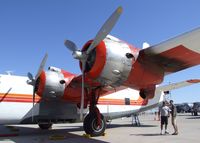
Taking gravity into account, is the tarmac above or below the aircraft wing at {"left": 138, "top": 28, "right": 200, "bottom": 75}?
below

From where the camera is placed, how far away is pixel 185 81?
1741 centimetres

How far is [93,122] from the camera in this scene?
545 inches

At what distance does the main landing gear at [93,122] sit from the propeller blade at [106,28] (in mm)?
3742

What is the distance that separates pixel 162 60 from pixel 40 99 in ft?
24.5

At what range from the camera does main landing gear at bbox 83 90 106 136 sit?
13789 millimetres

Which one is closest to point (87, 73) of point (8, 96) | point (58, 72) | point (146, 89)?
point (146, 89)

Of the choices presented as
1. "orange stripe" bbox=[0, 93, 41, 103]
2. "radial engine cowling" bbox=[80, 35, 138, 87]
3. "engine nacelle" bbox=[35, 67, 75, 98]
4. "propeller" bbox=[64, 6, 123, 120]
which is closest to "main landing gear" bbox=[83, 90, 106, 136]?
"engine nacelle" bbox=[35, 67, 75, 98]

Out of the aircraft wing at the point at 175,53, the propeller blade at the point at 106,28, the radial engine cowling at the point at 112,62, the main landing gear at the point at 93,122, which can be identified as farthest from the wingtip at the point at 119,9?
the main landing gear at the point at 93,122

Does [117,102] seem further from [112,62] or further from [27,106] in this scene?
[112,62]

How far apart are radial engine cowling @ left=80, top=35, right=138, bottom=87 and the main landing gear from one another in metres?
2.96

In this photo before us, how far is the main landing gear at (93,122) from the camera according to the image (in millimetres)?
13789

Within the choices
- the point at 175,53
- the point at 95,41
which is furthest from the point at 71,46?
the point at 175,53

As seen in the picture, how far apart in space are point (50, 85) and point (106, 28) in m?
5.28

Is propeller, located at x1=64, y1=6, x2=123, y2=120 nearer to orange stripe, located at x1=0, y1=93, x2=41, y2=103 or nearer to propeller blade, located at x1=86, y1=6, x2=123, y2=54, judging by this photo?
propeller blade, located at x1=86, y1=6, x2=123, y2=54
